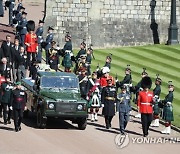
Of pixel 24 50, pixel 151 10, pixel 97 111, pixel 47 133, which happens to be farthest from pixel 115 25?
pixel 47 133

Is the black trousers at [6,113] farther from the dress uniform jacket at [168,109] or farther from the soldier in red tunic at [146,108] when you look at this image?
the dress uniform jacket at [168,109]

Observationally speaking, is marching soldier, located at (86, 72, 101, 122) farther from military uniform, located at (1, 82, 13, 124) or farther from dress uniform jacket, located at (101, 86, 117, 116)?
military uniform, located at (1, 82, 13, 124)

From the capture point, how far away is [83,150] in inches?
1043

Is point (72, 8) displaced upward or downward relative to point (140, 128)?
upward

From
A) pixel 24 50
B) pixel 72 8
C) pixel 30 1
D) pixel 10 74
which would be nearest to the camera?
pixel 10 74

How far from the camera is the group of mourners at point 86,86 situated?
2902 cm

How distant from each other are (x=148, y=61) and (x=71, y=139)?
52.1 ft

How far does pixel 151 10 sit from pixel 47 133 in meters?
20.2

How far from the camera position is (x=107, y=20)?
47125 mm

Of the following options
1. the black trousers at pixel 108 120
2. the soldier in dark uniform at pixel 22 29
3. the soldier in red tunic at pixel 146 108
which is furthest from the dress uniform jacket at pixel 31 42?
the soldier in red tunic at pixel 146 108

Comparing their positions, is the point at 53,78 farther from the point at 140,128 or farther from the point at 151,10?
the point at 151,10

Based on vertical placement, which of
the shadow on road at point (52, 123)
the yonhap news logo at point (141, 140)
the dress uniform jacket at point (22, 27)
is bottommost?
the yonhap news logo at point (141, 140)

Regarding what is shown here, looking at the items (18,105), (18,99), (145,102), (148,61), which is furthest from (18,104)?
(148,61)

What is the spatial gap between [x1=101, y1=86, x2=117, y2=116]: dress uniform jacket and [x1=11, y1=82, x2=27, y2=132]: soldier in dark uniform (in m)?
2.86
